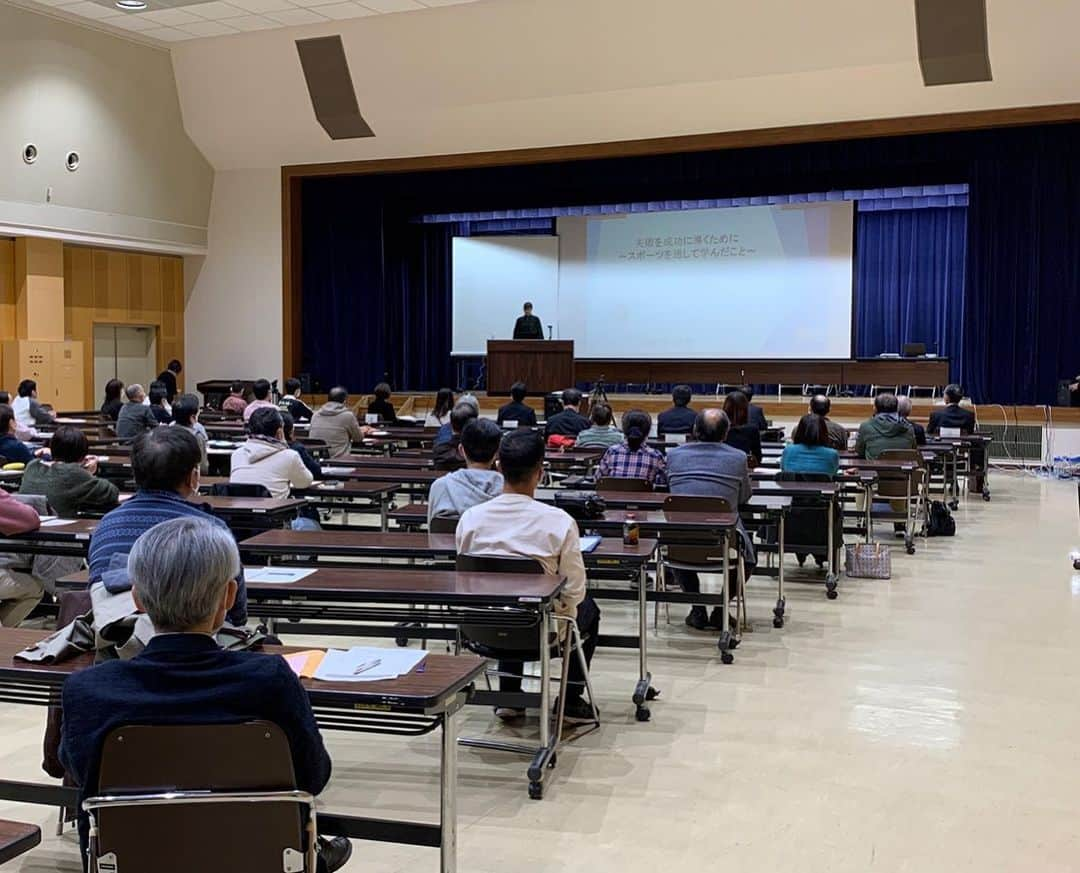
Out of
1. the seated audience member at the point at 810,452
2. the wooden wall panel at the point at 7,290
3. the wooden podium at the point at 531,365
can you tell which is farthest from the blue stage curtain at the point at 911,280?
the wooden wall panel at the point at 7,290

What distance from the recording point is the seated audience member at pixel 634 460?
255 inches

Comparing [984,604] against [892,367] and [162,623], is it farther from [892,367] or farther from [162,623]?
[892,367]

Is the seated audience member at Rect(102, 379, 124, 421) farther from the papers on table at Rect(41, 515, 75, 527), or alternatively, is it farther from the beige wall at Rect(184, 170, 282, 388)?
the beige wall at Rect(184, 170, 282, 388)

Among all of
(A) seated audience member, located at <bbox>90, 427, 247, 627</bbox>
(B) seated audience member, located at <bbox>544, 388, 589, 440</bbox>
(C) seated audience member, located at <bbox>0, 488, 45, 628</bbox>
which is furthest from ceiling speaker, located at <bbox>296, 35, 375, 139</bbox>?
(A) seated audience member, located at <bbox>90, 427, 247, 627</bbox>

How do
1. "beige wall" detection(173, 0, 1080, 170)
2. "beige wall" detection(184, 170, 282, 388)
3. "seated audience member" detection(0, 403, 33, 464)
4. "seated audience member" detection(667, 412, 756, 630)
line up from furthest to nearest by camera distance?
"beige wall" detection(184, 170, 282, 388) < "beige wall" detection(173, 0, 1080, 170) < "seated audience member" detection(0, 403, 33, 464) < "seated audience member" detection(667, 412, 756, 630)

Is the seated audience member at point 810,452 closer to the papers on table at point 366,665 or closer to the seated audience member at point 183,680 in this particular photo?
the papers on table at point 366,665

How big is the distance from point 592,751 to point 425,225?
1668cm

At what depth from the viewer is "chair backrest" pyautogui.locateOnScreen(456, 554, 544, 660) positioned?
147 inches

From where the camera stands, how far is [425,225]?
19.8 metres

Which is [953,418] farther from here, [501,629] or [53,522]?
[53,522]

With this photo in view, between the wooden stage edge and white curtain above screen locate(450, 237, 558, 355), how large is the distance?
1.21 m

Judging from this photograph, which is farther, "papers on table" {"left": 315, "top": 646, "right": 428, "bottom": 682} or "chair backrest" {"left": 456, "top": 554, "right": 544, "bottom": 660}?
"chair backrest" {"left": 456, "top": 554, "right": 544, "bottom": 660}

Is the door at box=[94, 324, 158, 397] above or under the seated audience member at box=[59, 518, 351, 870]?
above

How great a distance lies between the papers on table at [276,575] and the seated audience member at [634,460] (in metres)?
2.96
